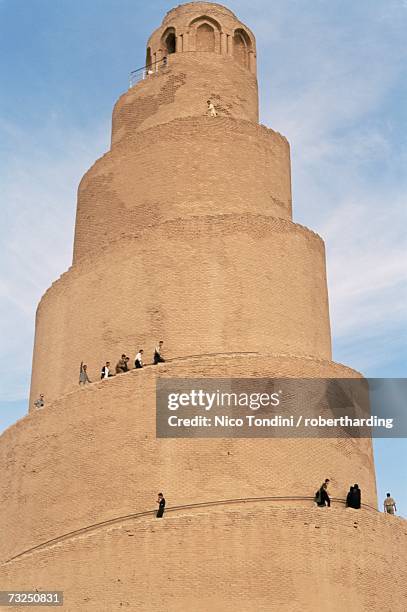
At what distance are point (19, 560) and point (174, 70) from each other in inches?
458

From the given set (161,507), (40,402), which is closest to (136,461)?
(161,507)

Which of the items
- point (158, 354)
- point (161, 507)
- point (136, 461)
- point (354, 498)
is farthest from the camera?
point (158, 354)

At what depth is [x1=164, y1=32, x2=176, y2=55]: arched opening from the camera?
23.1 meters

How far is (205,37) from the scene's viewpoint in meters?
22.8

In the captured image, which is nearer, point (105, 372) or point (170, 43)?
point (105, 372)

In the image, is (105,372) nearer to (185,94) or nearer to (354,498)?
(354,498)

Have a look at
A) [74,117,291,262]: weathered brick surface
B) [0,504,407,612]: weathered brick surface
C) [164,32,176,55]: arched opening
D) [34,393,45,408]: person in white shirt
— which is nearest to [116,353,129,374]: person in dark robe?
[34,393,45,408]: person in white shirt

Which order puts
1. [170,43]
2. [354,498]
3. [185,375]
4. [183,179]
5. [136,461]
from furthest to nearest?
[170,43] → [183,179] → [185,375] → [354,498] → [136,461]

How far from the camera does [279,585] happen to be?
1350cm

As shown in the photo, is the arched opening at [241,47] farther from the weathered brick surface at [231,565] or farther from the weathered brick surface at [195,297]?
the weathered brick surface at [231,565]

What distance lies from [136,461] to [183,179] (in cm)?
655

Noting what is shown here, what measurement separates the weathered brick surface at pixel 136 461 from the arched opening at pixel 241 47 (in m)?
9.53

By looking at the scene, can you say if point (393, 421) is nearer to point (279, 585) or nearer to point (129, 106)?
point (279, 585)

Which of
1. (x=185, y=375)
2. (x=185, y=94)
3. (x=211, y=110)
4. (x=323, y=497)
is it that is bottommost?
(x=323, y=497)
